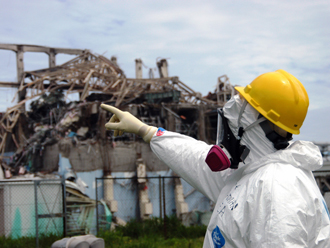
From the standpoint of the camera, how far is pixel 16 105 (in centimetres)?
1536

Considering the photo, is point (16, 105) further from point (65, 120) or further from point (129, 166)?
point (129, 166)

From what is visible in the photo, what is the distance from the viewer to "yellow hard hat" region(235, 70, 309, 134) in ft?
6.24

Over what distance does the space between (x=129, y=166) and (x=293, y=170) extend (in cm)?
1318

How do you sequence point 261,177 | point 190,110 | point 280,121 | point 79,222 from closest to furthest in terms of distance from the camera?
point 261,177
point 280,121
point 79,222
point 190,110

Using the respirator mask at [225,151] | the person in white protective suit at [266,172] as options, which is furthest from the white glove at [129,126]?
the respirator mask at [225,151]

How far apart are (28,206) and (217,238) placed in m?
10.3

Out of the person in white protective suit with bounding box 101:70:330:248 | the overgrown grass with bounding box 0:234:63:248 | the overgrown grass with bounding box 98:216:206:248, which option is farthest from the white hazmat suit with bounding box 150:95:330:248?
the overgrown grass with bounding box 0:234:63:248

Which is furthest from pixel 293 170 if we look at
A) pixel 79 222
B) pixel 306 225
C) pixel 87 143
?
pixel 87 143

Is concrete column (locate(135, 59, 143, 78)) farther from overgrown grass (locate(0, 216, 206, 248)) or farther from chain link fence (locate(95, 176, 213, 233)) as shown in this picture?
overgrown grass (locate(0, 216, 206, 248))

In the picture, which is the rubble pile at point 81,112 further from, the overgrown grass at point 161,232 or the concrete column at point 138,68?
the overgrown grass at point 161,232

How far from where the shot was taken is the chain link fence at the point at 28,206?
10445mm

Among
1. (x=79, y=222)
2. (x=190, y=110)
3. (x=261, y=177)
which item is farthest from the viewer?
(x=190, y=110)

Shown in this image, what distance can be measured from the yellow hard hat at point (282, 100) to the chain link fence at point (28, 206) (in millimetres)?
9216

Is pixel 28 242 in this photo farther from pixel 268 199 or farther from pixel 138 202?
pixel 268 199
